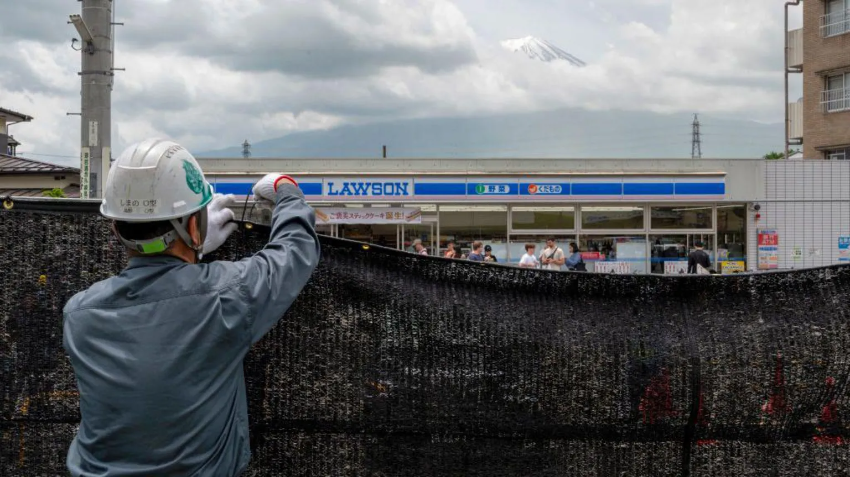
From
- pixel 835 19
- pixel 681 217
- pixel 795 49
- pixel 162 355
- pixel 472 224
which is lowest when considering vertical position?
pixel 162 355

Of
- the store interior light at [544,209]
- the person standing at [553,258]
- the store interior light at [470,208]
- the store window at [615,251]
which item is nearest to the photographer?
the person standing at [553,258]

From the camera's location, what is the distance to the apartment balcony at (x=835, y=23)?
94.1ft

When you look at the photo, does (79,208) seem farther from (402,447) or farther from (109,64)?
(109,64)

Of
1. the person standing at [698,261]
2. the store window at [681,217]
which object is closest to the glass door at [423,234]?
the store window at [681,217]

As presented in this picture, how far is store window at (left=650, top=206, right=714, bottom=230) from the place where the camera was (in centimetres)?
Answer: 2211

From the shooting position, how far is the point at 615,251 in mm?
21859

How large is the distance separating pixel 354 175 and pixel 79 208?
19.3m

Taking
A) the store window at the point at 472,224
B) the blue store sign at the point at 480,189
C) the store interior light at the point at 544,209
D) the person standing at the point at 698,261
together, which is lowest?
the person standing at the point at 698,261

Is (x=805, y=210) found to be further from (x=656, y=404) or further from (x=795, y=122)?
(x=656, y=404)

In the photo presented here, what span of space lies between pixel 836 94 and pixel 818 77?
1.05 m

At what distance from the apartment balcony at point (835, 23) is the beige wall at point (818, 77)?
0.17 meters

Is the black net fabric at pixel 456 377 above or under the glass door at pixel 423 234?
under

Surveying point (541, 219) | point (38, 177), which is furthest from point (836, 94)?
point (38, 177)

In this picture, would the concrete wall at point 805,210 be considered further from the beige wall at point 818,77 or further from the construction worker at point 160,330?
the construction worker at point 160,330
